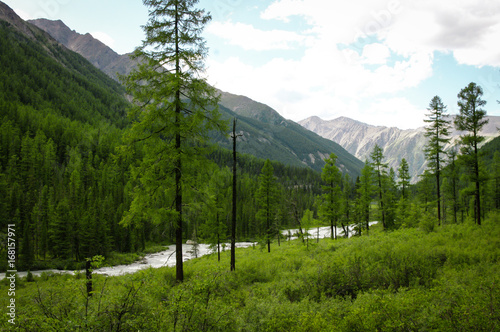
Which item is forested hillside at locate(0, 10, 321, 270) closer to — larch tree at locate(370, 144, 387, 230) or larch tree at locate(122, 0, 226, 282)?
larch tree at locate(122, 0, 226, 282)

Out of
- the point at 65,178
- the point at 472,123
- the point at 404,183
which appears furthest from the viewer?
the point at 65,178

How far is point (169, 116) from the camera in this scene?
1084 cm

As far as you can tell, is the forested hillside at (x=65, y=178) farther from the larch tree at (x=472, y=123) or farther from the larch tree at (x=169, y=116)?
the larch tree at (x=472, y=123)

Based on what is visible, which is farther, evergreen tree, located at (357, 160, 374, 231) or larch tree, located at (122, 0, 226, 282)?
evergreen tree, located at (357, 160, 374, 231)

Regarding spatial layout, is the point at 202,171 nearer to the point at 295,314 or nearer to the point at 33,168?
the point at 295,314

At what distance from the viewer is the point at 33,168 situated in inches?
2630

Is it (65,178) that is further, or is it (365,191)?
(65,178)

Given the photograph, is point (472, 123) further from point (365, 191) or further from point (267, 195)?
point (267, 195)

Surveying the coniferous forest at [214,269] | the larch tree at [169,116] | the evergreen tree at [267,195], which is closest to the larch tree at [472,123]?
the coniferous forest at [214,269]

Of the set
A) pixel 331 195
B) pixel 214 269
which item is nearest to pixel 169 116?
pixel 214 269

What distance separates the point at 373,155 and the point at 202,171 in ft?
92.6

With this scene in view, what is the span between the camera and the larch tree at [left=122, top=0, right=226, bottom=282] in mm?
10531

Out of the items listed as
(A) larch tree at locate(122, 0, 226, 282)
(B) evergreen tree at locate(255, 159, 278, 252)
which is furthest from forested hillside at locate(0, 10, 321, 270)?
(B) evergreen tree at locate(255, 159, 278, 252)

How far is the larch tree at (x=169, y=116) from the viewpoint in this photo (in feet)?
34.6
